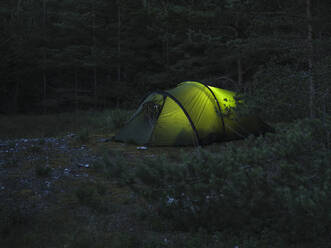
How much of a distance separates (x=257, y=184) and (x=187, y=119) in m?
5.06

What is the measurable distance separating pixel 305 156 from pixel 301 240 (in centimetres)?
84

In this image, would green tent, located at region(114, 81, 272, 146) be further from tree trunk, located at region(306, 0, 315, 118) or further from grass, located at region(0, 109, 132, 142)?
tree trunk, located at region(306, 0, 315, 118)

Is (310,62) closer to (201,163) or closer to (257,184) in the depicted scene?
(257,184)

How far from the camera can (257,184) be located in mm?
2604

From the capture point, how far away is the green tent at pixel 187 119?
762 cm

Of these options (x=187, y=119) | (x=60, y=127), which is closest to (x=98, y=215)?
(x=187, y=119)

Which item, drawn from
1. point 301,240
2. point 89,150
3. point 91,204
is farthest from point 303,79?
point 89,150

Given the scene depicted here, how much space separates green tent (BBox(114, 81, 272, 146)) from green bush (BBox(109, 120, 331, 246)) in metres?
4.55

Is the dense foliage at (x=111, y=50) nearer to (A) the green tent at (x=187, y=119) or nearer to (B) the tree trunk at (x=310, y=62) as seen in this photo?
(B) the tree trunk at (x=310, y=62)

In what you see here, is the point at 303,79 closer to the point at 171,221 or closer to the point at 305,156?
the point at 305,156

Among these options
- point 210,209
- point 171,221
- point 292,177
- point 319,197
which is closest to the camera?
point 319,197

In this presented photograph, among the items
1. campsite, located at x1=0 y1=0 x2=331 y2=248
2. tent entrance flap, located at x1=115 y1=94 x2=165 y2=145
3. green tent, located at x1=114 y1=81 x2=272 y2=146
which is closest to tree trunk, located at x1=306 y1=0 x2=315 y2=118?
campsite, located at x1=0 y1=0 x2=331 y2=248

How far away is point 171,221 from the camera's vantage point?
10.6 feet

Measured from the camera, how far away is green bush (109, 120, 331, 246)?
241 cm
